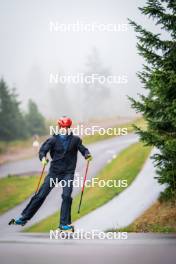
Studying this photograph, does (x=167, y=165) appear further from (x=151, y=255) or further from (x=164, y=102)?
(x=151, y=255)

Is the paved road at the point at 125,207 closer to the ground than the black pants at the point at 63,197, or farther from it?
closer to the ground

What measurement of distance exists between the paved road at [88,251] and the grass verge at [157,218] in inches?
294

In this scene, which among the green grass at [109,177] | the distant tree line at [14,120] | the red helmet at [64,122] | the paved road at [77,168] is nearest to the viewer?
the red helmet at [64,122]

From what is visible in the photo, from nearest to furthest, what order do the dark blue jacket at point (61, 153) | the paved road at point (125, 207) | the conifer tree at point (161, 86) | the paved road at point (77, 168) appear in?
the dark blue jacket at point (61, 153) < the conifer tree at point (161, 86) < the paved road at point (125, 207) < the paved road at point (77, 168)

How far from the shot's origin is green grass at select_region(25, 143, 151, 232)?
720 inches

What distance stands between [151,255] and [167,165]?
5.22 m

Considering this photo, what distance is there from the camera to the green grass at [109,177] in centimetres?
1830

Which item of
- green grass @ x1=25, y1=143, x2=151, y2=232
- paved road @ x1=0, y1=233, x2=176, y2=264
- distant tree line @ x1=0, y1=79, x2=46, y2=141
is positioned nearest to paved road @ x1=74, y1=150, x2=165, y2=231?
green grass @ x1=25, y1=143, x2=151, y2=232

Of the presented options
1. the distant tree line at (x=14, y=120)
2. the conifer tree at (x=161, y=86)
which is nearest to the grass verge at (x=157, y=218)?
the conifer tree at (x=161, y=86)

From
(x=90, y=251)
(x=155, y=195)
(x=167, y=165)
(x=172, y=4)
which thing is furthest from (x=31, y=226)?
(x=90, y=251)

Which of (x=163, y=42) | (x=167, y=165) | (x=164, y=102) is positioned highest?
(x=163, y=42)

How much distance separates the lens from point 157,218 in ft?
45.2

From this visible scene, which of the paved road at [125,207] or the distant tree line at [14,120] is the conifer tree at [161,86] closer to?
the paved road at [125,207]

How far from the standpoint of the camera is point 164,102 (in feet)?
29.8
